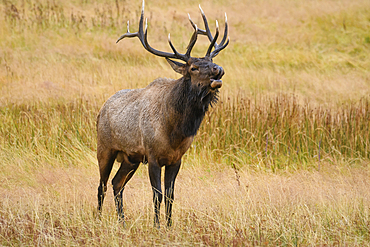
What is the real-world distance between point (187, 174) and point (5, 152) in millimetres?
3080

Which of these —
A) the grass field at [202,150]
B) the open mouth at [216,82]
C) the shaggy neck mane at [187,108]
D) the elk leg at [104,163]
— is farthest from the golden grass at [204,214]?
the open mouth at [216,82]

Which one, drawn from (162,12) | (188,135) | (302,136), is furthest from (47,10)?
(188,135)

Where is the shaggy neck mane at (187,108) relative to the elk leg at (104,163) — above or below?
above

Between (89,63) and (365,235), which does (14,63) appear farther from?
(365,235)

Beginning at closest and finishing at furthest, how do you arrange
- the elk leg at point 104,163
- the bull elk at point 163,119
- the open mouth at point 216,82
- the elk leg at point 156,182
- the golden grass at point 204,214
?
the open mouth at point 216,82, the golden grass at point 204,214, the bull elk at point 163,119, the elk leg at point 156,182, the elk leg at point 104,163

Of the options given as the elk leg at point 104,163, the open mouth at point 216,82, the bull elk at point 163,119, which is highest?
the open mouth at point 216,82

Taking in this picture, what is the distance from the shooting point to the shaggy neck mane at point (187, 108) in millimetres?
4238

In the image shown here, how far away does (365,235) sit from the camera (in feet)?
13.9

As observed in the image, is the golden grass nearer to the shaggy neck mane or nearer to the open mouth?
the shaggy neck mane

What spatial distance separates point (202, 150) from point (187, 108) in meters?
3.19

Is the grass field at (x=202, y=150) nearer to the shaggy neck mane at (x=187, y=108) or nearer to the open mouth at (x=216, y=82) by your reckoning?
the shaggy neck mane at (x=187, y=108)

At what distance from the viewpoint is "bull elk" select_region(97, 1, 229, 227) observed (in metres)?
4.19

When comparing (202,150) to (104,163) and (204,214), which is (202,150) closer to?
(104,163)

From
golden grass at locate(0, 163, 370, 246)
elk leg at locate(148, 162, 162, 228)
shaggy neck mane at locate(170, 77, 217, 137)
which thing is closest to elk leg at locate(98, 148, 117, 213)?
golden grass at locate(0, 163, 370, 246)
